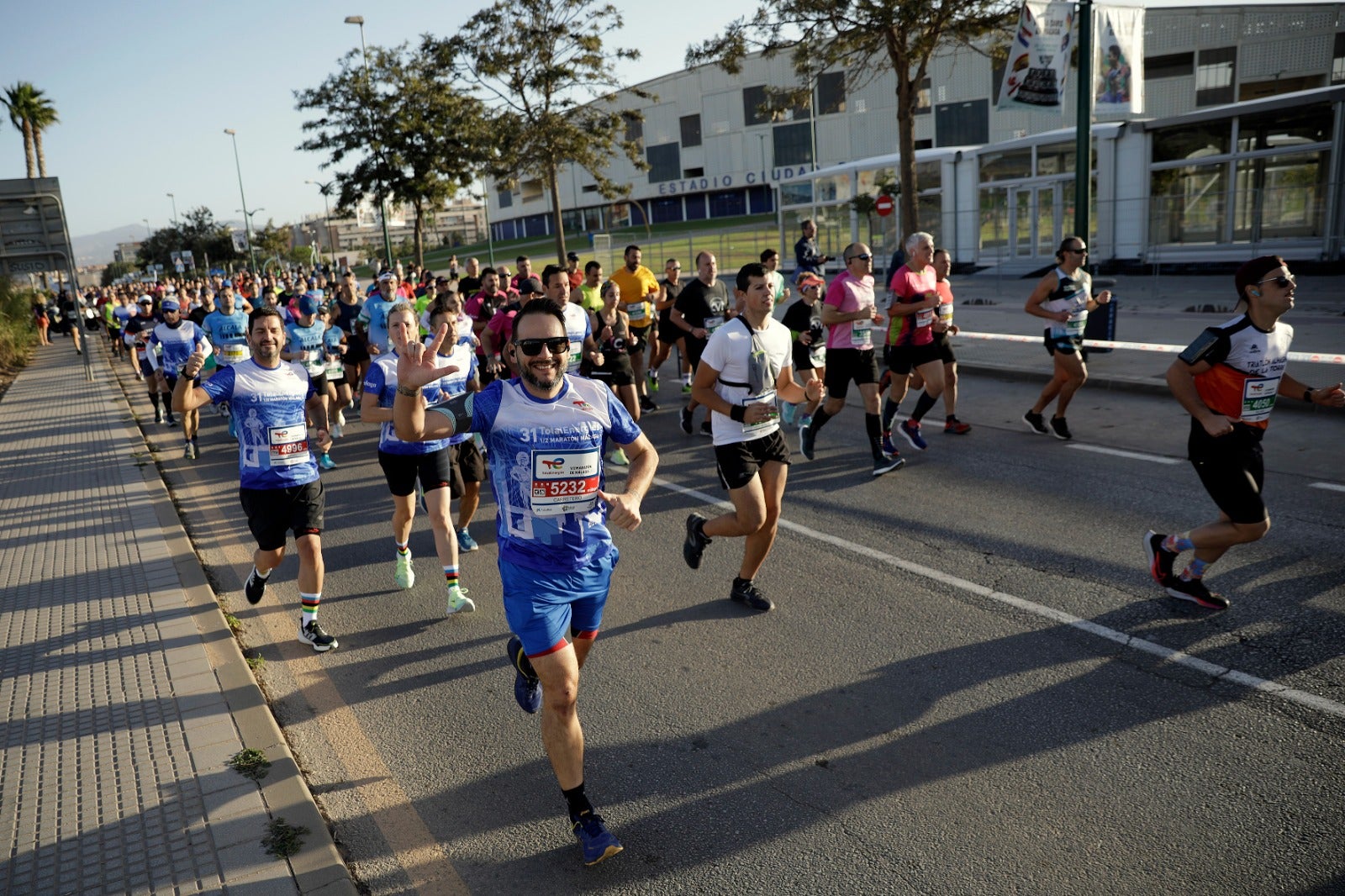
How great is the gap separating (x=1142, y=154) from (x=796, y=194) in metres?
13.3

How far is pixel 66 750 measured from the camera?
452 cm

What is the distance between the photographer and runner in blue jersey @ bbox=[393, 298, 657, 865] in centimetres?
357

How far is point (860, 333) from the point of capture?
8.95 metres

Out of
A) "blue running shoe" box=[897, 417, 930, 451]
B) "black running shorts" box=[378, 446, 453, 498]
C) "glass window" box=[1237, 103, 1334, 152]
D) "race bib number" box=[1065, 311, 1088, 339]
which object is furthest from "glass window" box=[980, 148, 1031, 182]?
"black running shorts" box=[378, 446, 453, 498]

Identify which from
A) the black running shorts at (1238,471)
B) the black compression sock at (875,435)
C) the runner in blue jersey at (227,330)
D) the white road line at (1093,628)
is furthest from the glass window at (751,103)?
the black running shorts at (1238,471)

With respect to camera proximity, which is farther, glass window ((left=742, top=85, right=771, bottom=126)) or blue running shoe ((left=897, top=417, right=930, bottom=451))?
glass window ((left=742, top=85, right=771, bottom=126))

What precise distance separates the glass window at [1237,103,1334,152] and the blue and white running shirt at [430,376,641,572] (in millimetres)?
23666

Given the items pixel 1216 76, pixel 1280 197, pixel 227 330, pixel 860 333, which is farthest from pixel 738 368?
pixel 1216 76

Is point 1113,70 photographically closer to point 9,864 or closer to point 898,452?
point 898,452

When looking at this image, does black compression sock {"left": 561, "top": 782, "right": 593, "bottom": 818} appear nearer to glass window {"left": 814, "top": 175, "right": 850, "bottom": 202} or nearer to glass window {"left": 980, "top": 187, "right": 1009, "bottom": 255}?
glass window {"left": 980, "top": 187, "right": 1009, "bottom": 255}

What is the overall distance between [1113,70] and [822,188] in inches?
707

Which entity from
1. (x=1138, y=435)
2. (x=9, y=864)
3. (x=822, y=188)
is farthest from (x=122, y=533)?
(x=822, y=188)

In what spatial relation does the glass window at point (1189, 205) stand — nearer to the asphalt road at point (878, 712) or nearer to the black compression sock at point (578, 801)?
the asphalt road at point (878, 712)

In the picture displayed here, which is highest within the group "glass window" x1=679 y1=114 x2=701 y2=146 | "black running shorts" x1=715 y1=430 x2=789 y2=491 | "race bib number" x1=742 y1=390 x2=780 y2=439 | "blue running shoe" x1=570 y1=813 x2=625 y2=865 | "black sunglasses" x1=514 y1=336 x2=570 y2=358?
"glass window" x1=679 y1=114 x2=701 y2=146
